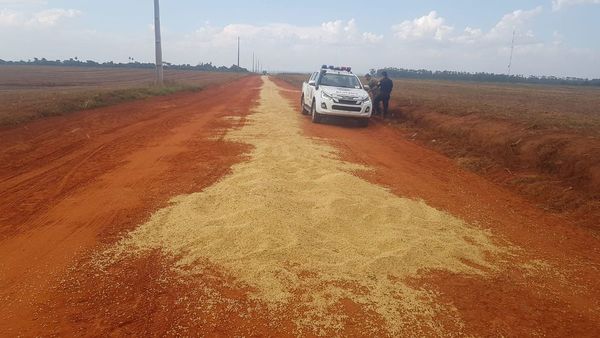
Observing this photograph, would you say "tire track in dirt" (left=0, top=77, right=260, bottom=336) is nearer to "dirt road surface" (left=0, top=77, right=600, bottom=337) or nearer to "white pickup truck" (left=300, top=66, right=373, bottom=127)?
"dirt road surface" (left=0, top=77, right=600, bottom=337)

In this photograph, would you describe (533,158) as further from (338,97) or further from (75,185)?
(75,185)

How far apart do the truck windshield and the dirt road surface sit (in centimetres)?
752

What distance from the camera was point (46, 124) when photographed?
471 inches

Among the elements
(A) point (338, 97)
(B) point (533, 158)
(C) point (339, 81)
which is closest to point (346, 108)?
(A) point (338, 97)

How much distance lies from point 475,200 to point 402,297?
12.3 ft

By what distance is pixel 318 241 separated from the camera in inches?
183

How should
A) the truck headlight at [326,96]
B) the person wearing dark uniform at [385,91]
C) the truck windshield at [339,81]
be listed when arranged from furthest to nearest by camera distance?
1. the person wearing dark uniform at [385,91]
2. the truck windshield at [339,81]
3. the truck headlight at [326,96]

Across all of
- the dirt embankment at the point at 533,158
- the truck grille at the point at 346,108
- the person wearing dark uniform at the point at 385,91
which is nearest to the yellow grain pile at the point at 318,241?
the dirt embankment at the point at 533,158

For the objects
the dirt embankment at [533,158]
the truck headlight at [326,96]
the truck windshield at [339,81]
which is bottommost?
the dirt embankment at [533,158]

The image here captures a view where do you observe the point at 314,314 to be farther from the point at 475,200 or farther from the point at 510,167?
the point at 510,167

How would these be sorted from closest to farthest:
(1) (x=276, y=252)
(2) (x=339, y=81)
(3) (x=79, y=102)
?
(1) (x=276, y=252) → (2) (x=339, y=81) → (3) (x=79, y=102)

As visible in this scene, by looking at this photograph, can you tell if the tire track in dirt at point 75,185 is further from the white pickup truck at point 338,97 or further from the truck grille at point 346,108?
the truck grille at point 346,108

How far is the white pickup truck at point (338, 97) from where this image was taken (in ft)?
46.1

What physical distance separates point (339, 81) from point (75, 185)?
35.6 feet
